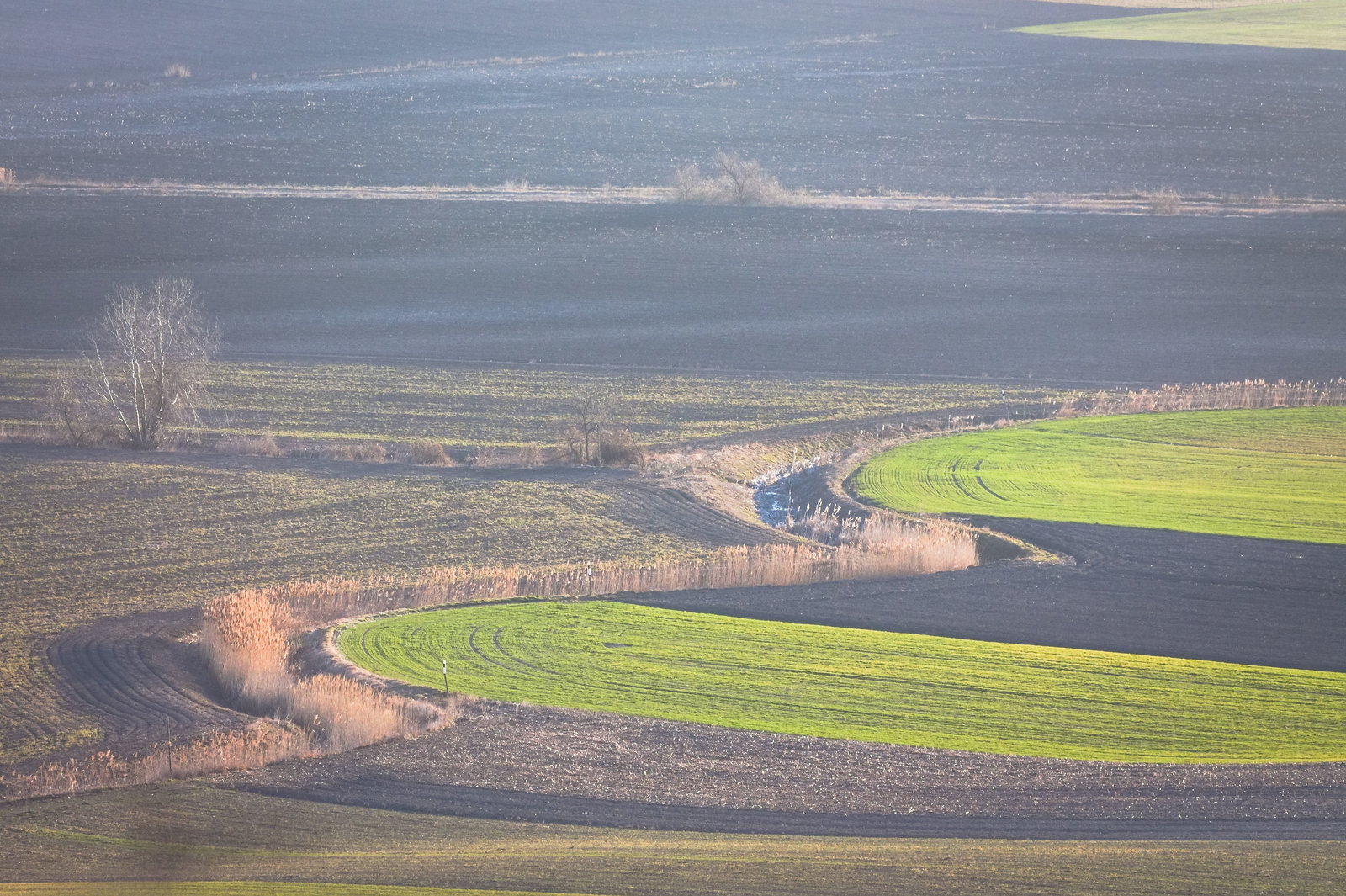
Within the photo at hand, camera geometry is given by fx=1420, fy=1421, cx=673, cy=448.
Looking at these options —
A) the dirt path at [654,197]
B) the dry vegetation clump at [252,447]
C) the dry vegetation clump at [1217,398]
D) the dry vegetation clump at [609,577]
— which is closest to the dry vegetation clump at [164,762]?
the dry vegetation clump at [609,577]

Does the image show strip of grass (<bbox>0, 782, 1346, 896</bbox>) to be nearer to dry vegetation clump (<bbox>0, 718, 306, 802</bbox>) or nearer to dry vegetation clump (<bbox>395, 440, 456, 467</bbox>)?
dry vegetation clump (<bbox>0, 718, 306, 802</bbox>)

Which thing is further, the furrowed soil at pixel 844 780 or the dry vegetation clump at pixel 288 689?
the dry vegetation clump at pixel 288 689

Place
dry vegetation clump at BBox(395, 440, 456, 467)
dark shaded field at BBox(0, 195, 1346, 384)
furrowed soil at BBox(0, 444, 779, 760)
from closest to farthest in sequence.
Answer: furrowed soil at BBox(0, 444, 779, 760) → dry vegetation clump at BBox(395, 440, 456, 467) → dark shaded field at BBox(0, 195, 1346, 384)

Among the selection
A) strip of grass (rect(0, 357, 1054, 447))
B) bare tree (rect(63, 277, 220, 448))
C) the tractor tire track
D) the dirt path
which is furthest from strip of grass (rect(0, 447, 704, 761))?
the dirt path

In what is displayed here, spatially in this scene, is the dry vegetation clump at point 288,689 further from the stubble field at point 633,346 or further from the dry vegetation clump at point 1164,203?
the dry vegetation clump at point 1164,203

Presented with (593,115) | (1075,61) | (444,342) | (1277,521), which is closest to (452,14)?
(593,115)

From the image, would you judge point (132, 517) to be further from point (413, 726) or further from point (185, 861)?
point (185, 861)

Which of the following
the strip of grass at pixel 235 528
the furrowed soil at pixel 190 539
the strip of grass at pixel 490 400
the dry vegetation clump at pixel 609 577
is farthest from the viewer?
the strip of grass at pixel 490 400
